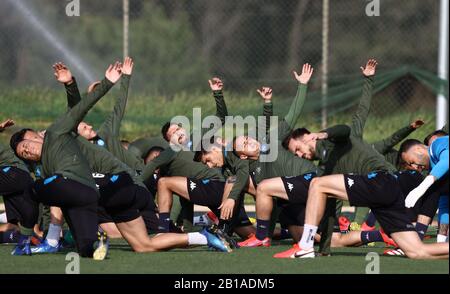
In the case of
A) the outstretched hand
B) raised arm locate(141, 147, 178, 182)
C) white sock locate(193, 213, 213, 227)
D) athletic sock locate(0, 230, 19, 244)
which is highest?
the outstretched hand

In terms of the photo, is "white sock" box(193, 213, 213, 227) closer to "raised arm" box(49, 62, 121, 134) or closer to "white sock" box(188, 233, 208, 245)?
"white sock" box(188, 233, 208, 245)

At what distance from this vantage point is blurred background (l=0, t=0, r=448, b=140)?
2078cm

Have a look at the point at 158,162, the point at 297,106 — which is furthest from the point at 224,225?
the point at 297,106

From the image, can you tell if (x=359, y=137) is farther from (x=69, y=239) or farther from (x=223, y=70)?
(x=223, y=70)

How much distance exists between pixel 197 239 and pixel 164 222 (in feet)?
5.46

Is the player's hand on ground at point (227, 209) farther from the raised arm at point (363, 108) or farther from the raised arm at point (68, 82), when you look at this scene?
the raised arm at point (68, 82)

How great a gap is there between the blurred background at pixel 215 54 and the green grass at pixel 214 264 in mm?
9342

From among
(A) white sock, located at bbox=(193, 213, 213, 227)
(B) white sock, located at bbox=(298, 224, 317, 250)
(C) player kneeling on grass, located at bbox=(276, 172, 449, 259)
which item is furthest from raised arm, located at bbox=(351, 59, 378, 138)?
(A) white sock, located at bbox=(193, 213, 213, 227)

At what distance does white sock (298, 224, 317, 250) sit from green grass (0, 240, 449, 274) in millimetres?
169

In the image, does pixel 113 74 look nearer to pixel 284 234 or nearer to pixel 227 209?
pixel 227 209

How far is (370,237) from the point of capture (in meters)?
11.9

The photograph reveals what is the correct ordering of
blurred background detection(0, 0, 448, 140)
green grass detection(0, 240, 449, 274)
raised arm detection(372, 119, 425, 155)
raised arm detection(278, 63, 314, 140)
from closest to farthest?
1. green grass detection(0, 240, 449, 274)
2. raised arm detection(278, 63, 314, 140)
3. raised arm detection(372, 119, 425, 155)
4. blurred background detection(0, 0, 448, 140)

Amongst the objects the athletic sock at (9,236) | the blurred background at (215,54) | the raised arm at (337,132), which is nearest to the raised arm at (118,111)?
the athletic sock at (9,236)

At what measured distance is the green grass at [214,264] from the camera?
31.9 ft
